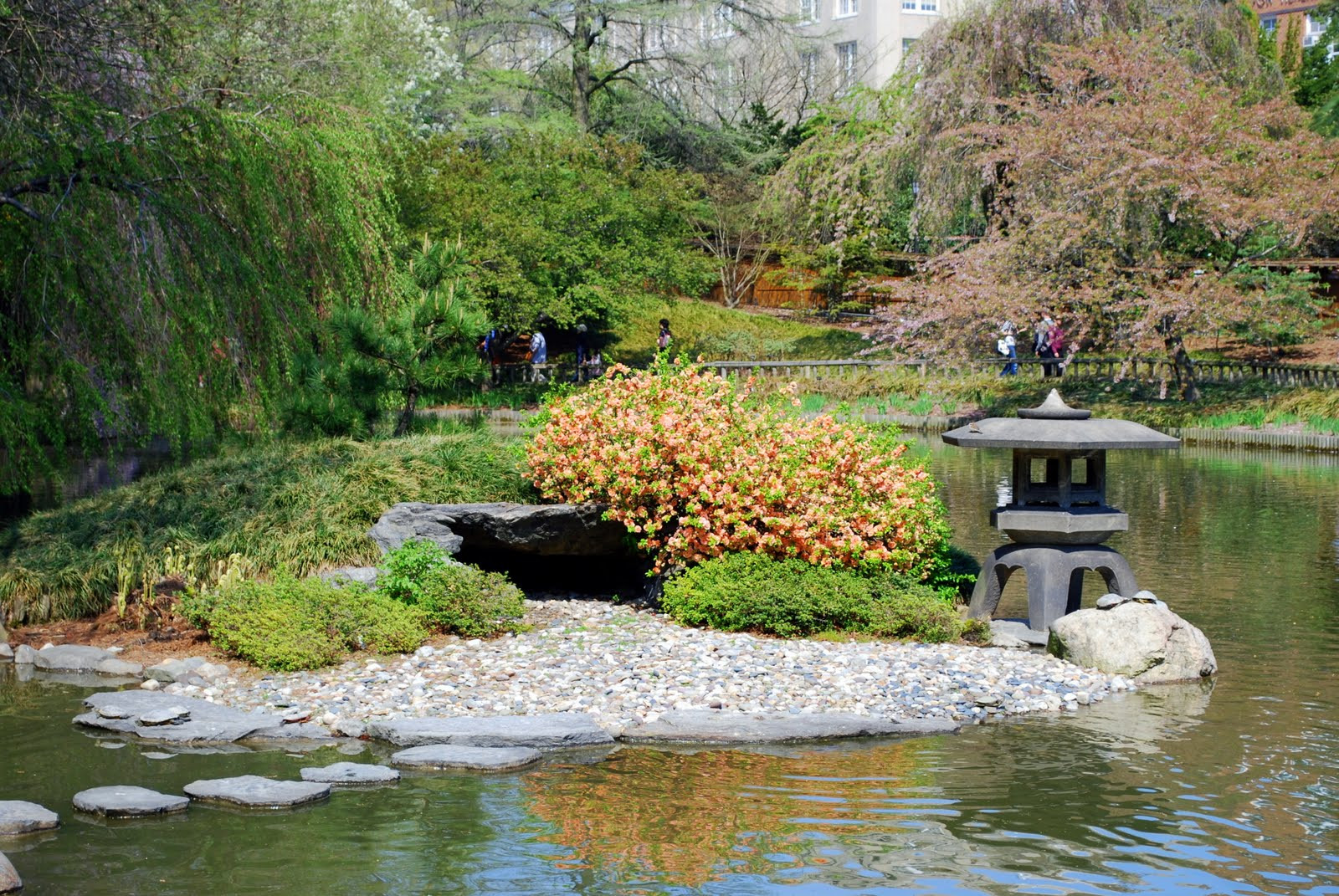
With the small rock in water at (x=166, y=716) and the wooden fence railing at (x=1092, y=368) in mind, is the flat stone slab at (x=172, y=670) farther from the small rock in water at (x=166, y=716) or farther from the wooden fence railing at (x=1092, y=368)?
the wooden fence railing at (x=1092, y=368)

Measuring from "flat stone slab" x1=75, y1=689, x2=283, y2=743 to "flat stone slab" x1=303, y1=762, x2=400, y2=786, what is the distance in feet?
3.36

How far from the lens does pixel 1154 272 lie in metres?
28.1

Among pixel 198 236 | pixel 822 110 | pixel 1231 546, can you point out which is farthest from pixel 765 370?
pixel 198 236

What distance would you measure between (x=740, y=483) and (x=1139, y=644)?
319 cm

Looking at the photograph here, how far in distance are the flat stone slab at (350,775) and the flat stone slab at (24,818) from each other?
1247 millimetres

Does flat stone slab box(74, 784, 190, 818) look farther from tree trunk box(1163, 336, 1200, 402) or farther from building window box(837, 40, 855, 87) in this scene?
building window box(837, 40, 855, 87)

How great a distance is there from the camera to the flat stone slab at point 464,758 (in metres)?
7.70

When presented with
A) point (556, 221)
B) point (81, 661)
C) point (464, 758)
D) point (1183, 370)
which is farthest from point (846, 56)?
point (464, 758)

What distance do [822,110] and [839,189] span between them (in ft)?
17.2

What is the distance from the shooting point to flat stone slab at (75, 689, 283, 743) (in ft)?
26.9

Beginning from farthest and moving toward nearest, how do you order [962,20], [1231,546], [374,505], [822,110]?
[822,110]
[962,20]
[1231,546]
[374,505]

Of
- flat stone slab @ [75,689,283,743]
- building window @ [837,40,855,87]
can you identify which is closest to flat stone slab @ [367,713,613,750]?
flat stone slab @ [75,689,283,743]

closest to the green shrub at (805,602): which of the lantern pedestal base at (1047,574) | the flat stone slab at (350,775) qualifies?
the lantern pedestal base at (1047,574)

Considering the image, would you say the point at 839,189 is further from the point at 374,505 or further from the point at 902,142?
the point at 374,505
